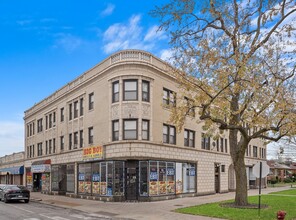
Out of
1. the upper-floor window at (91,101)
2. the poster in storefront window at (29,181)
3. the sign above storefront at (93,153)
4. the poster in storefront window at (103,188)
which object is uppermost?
the upper-floor window at (91,101)

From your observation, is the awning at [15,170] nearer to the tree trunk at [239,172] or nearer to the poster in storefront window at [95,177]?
the poster in storefront window at [95,177]

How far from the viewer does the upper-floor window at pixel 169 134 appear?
29125 millimetres

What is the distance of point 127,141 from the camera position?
2598cm

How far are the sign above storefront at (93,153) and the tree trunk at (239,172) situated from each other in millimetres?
10356

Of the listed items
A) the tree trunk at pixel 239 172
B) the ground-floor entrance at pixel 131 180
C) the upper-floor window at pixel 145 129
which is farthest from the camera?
the upper-floor window at pixel 145 129

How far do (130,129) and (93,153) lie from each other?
4.39 meters

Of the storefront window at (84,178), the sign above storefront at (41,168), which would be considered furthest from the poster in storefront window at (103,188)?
the sign above storefront at (41,168)

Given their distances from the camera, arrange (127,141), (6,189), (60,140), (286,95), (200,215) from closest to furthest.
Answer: (200,215), (286,95), (127,141), (6,189), (60,140)

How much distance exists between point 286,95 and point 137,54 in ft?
39.0

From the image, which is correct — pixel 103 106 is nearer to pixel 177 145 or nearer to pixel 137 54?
pixel 137 54

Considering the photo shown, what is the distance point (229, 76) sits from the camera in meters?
18.8

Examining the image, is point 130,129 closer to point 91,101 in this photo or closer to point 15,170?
point 91,101

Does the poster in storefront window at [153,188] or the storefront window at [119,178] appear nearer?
the storefront window at [119,178]

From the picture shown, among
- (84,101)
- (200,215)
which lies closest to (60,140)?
(84,101)
